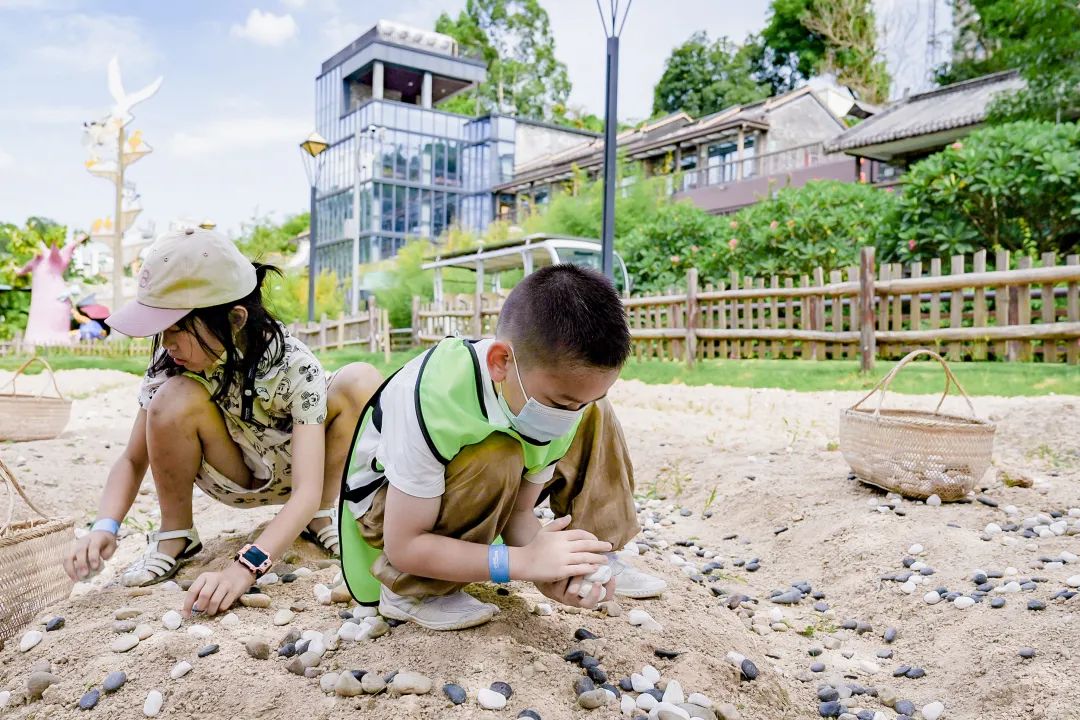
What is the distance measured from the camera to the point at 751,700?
5.37 feet

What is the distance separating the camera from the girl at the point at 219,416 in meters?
1.94

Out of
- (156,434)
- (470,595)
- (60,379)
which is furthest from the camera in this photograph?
(60,379)

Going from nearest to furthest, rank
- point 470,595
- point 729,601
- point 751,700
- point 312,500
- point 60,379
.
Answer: point 751,700, point 470,595, point 312,500, point 729,601, point 60,379

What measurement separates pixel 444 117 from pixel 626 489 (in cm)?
2913

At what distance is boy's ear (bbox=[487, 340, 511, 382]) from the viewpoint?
4.83 ft

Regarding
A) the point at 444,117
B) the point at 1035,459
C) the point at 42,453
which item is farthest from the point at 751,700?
the point at 444,117

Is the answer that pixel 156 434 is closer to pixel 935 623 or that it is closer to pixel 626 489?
pixel 626 489

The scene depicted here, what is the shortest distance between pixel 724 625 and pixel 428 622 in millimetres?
830

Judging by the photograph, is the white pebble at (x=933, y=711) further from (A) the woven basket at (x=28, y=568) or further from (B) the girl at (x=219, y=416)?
(A) the woven basket at (x=28, y=568)

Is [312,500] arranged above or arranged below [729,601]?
above

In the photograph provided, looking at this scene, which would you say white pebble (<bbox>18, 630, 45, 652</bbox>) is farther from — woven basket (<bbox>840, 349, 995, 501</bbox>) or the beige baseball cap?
woven basket (<bbox>840, 349, 995, 501</bbox>)

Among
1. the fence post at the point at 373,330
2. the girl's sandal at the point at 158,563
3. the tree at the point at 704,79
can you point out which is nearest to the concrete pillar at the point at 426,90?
the tree at the point at 704,79

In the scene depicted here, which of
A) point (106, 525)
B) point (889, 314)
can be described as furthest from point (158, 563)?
point (889, 314)

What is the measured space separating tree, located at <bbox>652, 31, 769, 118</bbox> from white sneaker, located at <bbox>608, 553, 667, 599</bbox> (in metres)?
30.2
